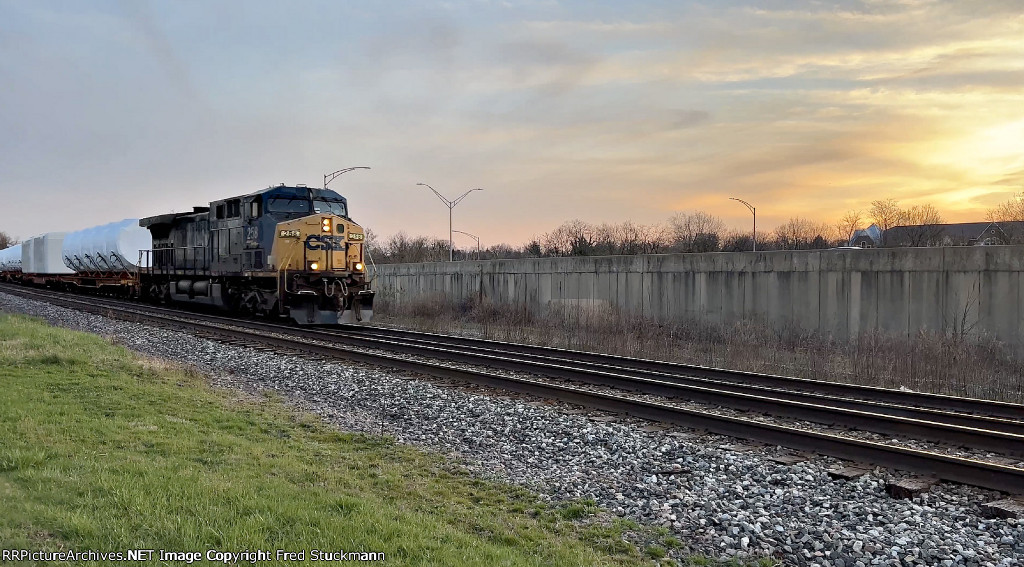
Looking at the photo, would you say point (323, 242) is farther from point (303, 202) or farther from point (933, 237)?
point (933, 237)

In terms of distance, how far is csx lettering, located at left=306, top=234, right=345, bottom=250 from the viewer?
809 inches

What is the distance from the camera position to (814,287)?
64.1ft

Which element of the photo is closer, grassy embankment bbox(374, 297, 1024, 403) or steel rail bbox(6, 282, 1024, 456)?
steel rail bbox(6, 282, 1024, 456)

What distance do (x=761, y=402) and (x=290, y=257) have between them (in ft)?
46.7

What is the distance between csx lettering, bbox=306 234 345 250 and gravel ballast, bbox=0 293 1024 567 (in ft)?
31.0

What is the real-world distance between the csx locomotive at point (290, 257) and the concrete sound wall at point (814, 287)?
327 inches

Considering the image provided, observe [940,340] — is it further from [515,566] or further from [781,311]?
[515,566]

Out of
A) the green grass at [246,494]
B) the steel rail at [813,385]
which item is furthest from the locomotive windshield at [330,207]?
the green grass at [246,494]

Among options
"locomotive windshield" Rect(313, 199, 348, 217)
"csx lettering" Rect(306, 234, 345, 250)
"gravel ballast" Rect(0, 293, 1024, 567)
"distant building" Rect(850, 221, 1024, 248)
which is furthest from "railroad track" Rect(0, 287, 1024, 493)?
"distant building" Rect(850, 221, 1024, 248)

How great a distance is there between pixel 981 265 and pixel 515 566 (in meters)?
16.1

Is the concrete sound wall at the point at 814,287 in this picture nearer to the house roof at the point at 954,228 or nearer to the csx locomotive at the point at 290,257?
the csx locomotive at the point at 290,257

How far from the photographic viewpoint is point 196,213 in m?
25.8

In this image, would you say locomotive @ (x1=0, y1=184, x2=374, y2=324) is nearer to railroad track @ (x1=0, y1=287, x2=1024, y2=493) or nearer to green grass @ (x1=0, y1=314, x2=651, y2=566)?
railroad track @ (x1=0, y1=287, x2=1024, y2=493)

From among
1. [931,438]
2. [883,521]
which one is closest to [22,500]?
[883,521]
